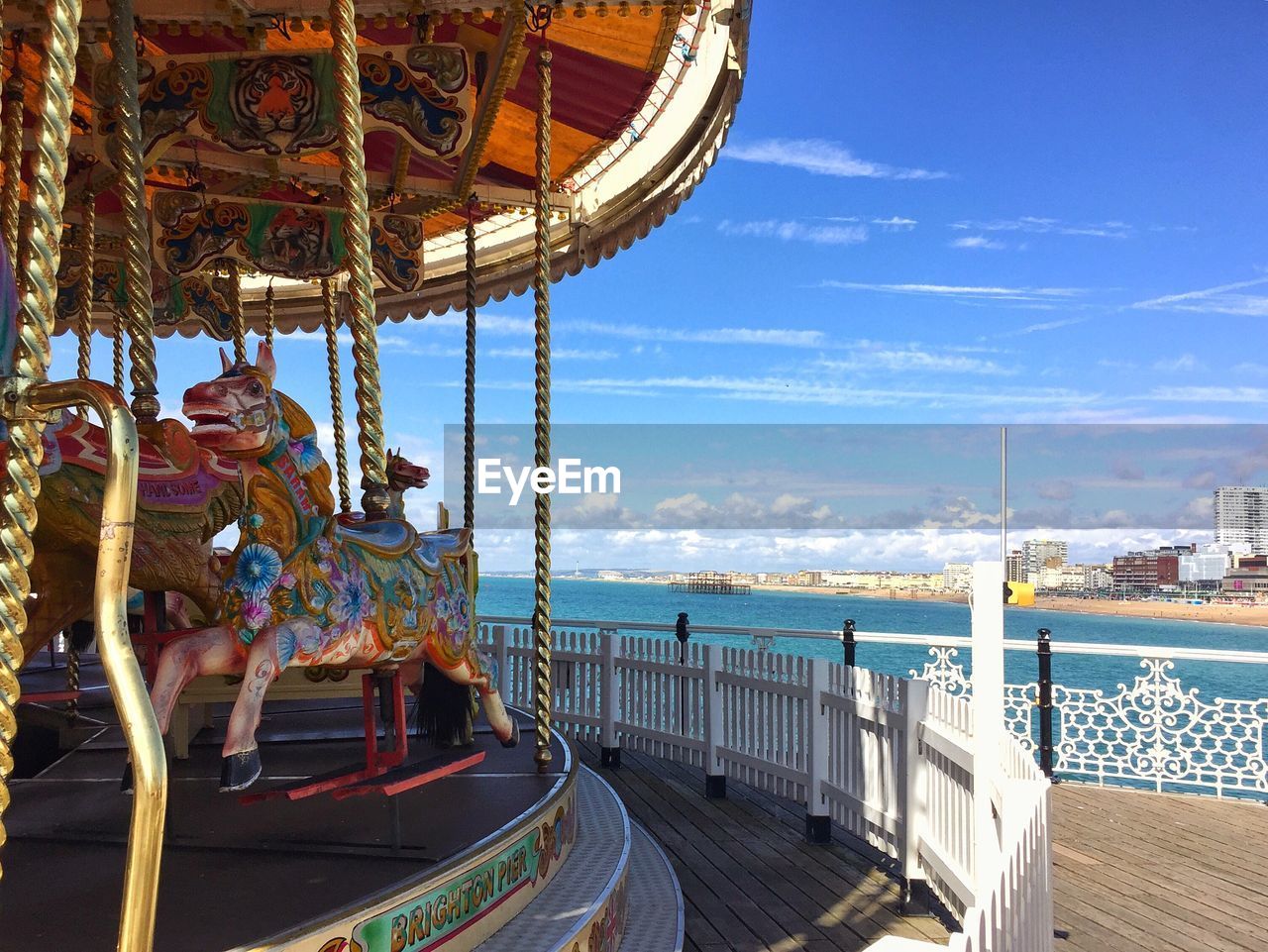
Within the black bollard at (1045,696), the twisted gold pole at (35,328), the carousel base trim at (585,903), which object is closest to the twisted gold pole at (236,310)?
the carousel base trim at (585,903)

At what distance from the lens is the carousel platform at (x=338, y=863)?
2643mm

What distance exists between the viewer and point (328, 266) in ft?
21.1

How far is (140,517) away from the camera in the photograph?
405cm

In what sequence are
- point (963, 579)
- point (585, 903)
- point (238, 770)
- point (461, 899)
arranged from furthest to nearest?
point (963, 579), point (585, 903), point (461, 899), point (238, 770)

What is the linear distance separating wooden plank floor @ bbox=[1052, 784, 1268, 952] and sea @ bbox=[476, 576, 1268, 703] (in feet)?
113

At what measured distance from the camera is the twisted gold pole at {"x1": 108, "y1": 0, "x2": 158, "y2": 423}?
145 inches

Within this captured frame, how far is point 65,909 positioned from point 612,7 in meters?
4.09

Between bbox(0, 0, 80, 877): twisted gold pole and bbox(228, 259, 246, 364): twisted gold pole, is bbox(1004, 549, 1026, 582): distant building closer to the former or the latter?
bbox(228, 259, 246, 364): twisted gold pole

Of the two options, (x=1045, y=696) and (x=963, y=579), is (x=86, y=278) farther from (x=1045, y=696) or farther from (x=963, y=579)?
(x=1045, y=696)

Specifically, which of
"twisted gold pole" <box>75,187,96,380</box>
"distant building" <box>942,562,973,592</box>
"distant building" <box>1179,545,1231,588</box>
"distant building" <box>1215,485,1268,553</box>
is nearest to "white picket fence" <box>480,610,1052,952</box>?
"distant building" <box>942,562,973,592</box>

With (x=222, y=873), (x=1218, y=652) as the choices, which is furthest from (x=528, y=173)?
(x=1218, y=652)

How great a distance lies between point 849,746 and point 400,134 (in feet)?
14.3

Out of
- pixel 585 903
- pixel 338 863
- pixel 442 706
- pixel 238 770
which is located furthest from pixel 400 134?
pixel 585 903

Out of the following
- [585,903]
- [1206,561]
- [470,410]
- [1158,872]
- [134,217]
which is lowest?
[1206,561]
